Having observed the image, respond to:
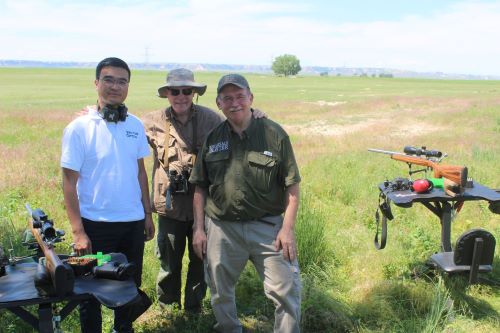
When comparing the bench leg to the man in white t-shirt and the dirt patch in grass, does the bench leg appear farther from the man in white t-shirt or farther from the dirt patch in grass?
the dirt patch in grass

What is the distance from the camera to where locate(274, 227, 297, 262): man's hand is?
338 centimetres

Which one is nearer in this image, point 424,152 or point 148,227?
point 148,227

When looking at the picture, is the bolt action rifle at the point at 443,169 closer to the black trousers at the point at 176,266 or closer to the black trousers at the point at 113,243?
the black trousers at the point at 176,266

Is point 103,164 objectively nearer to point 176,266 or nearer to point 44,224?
point 44,224

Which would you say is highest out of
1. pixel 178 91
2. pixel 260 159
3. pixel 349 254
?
pixel 178 91

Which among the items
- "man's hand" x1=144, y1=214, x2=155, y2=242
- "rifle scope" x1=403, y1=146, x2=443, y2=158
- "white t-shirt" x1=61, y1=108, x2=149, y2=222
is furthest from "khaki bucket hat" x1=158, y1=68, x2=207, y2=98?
"rifle scope" x1=403, y1=146, x2=443, y2=158

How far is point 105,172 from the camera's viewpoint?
3396mm

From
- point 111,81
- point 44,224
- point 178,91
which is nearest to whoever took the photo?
point 44,224

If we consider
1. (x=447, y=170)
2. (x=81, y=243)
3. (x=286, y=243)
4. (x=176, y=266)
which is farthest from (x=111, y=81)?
(x=447, y=170)

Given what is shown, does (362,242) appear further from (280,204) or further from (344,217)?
(280,204)

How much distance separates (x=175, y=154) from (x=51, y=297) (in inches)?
73.7

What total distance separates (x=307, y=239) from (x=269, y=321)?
1.24 meters

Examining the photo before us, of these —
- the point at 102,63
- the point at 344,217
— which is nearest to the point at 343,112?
the point at 344,217

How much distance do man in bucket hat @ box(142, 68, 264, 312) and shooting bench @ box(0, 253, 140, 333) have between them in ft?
4.85
